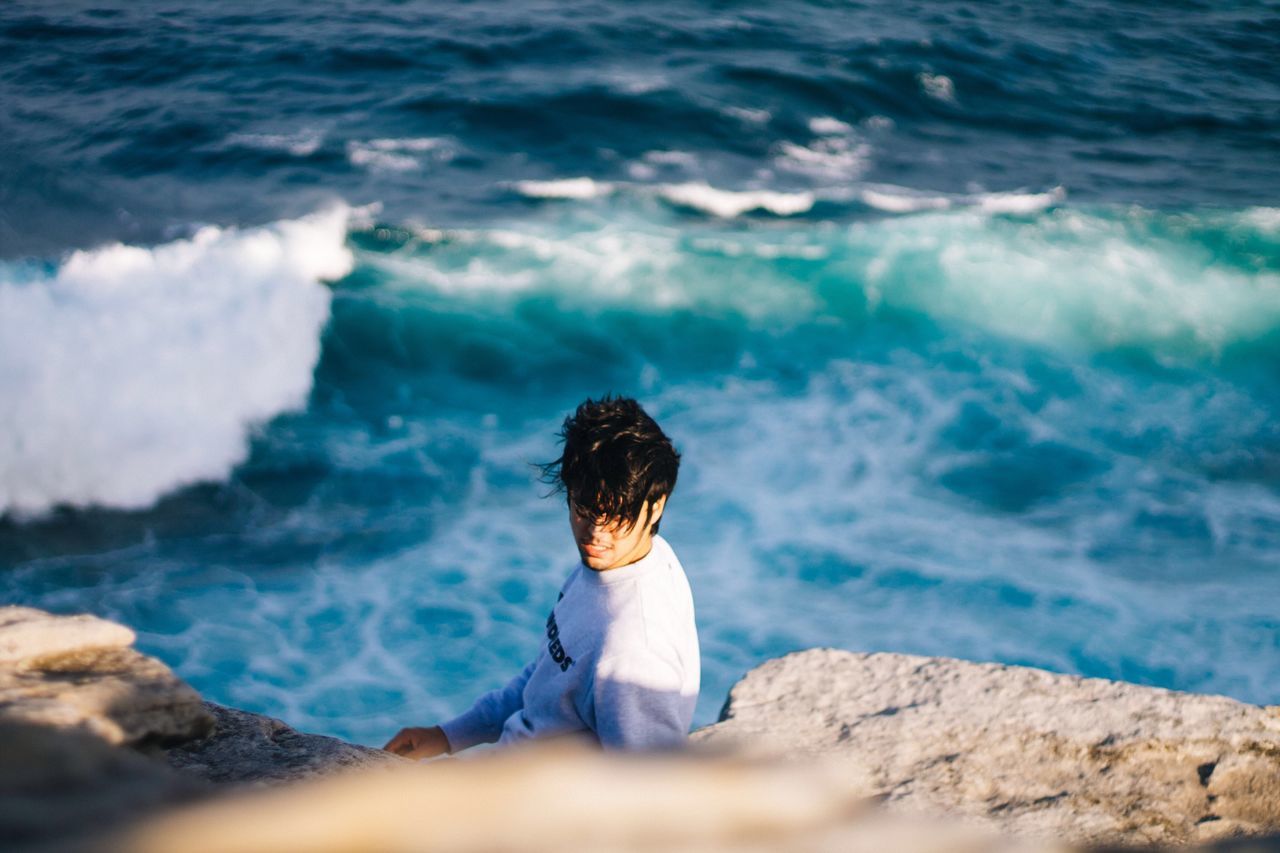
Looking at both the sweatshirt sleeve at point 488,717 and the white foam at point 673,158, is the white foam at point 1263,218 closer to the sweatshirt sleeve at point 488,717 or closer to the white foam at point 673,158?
the white foam at point 673,158

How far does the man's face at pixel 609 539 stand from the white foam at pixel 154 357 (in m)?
5.35

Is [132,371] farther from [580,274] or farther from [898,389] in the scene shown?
[898,389]

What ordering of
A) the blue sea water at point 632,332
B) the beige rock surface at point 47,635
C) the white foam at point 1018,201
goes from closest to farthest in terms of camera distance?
the beige rock surface at point 47,635, the blue sea water at point 632,332, the white foam at point 1018,201

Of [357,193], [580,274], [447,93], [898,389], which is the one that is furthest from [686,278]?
[447,93]

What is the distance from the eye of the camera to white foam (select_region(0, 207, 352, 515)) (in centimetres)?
724

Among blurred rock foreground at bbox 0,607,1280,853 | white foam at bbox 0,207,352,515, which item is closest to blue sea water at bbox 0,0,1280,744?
white foam at bbox 0,207,352,515

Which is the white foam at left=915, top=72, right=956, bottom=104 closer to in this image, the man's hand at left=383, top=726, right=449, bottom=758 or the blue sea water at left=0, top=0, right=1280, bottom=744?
the blue sea water at left=0, top=0, right=1280, bottom=744

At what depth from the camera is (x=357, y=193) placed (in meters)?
10.3

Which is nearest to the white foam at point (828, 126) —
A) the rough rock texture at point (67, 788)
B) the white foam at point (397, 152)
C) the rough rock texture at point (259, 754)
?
the white foam at point (397, 152)

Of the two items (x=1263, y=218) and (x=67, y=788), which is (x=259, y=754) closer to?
(x=67, y=788)

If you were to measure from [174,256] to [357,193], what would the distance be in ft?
6.17

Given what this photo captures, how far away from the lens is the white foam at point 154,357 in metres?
7.24

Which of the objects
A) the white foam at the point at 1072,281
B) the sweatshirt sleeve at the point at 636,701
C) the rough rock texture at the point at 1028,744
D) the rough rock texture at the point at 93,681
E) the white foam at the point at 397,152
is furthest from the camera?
the white foam at the point at 397,152

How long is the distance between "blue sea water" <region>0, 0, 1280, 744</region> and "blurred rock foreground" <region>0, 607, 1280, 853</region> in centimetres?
309
